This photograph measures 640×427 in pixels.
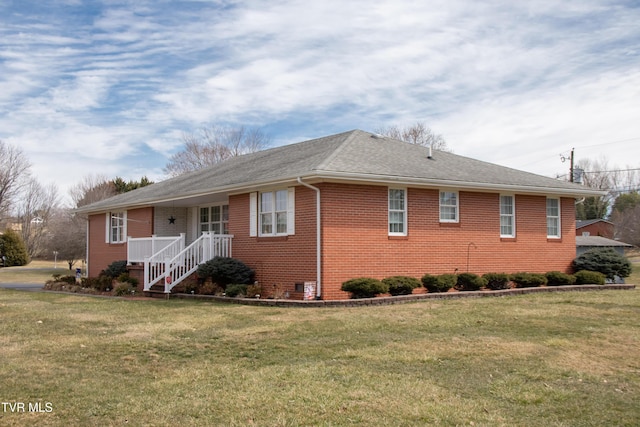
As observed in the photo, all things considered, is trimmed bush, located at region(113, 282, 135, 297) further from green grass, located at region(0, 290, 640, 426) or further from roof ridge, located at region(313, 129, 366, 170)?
roof ridge, located at region(313, 129, 366, 170)

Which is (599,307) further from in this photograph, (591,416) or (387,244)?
(591,416)

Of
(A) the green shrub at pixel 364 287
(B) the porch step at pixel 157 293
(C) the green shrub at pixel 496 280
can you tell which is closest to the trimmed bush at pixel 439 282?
(C) the green shrub at pixel 496 280

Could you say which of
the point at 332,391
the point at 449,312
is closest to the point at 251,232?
the point at 449,312

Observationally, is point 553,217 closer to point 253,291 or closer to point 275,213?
point 275,213

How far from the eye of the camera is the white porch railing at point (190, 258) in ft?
60.2

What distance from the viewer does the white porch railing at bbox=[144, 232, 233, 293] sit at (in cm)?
1836

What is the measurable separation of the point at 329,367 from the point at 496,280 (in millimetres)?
11678

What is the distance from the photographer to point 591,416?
5914 mm

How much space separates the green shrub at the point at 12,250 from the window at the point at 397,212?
39715mm

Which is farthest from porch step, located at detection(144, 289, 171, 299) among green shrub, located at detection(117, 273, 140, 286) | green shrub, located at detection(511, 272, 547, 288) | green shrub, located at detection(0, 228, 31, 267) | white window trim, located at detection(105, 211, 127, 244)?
green shrub, located at detection(0, 228, 31, 267)

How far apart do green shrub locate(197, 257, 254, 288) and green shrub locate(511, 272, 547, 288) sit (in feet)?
26.5

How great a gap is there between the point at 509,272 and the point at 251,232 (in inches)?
330

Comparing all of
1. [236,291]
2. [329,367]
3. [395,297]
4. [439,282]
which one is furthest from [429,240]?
[329,367]

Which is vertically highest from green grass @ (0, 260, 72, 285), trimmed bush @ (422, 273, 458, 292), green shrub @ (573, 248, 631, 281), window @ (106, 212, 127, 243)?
window @ (106, 212, 127, 243)
